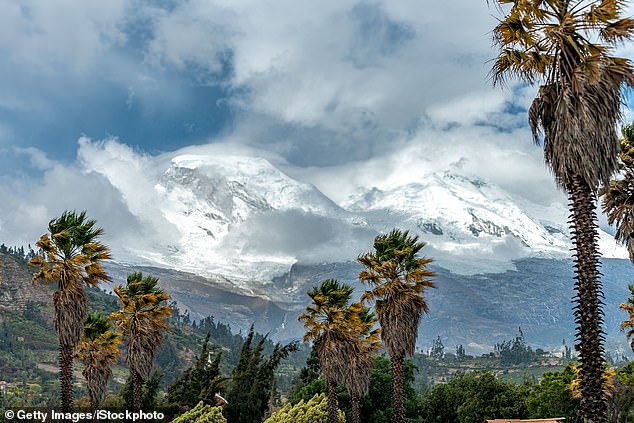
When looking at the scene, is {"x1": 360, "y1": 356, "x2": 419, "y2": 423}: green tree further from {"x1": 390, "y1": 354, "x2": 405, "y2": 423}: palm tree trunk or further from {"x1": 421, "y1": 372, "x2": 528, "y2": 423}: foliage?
{"x1": 390, "y1": 354, "x2": 405, "y2": 423}: palm tree trunk

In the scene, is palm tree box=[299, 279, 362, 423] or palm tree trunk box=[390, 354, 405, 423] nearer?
palm tree trunk box=[390, 354, 405, 423]

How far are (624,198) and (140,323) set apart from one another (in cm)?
2291

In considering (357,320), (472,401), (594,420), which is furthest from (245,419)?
(594,420)

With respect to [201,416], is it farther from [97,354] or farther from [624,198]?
[624,198]

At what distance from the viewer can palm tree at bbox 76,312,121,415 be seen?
32.4 meters

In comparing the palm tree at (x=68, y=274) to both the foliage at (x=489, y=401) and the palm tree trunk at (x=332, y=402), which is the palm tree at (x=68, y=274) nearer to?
the palm tree trunk at (x=332, y=402)

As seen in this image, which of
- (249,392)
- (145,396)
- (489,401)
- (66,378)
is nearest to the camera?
(66,378)

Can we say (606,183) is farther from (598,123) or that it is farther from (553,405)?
(553,405)

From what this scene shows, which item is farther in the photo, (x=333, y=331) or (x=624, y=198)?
(x=333, y=331)

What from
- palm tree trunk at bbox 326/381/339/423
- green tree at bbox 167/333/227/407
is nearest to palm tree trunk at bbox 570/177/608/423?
palm tree trunk at bbox 326/381/339/423

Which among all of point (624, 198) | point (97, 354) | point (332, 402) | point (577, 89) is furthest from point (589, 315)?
point (97, 354)

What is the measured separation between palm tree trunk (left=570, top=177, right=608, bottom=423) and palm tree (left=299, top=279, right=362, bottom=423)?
21722mm

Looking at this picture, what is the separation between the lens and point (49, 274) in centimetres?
2931

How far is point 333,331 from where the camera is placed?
118 ft
